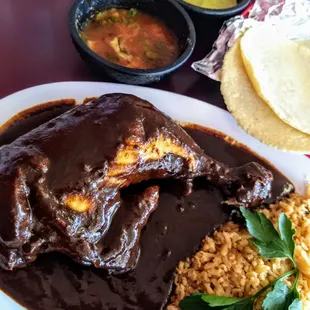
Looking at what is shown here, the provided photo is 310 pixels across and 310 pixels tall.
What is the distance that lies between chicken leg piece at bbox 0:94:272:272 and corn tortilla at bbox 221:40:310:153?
45 centimetres

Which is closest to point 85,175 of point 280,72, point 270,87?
point 270,87

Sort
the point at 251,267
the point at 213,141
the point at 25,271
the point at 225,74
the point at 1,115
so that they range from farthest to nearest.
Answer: the point at 225,74 → the point at 213,141 → the point at 1,115 → the point at 251,267 → the point at 25,271

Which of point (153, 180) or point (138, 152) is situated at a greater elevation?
point (138, 152)

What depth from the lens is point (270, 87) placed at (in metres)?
2.38

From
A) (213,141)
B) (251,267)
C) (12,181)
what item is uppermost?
(12,181)

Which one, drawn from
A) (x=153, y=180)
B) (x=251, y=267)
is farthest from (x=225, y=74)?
(x=251, y=267)

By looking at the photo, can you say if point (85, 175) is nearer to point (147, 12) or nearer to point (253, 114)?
point (253, 114)

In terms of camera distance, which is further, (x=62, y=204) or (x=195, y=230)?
(x=195, y=230)

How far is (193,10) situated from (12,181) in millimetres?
1431

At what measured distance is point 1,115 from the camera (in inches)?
80.8

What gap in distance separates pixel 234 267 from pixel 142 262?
0.36 metres

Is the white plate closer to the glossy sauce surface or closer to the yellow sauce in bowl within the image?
the glossy sauce surface

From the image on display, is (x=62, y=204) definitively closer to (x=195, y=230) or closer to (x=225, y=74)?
(x=195, y=230)

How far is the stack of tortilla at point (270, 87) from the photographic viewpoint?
90.9 inches
